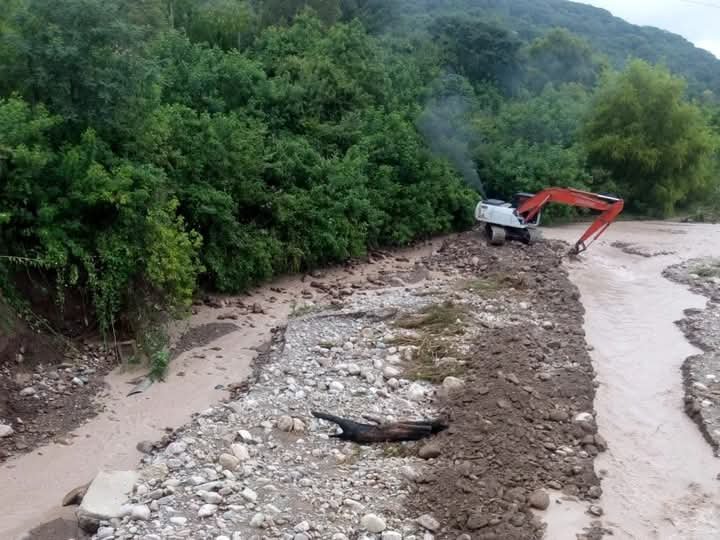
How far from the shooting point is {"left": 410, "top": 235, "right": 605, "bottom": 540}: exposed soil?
712cm

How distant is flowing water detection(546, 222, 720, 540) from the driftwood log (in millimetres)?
1963

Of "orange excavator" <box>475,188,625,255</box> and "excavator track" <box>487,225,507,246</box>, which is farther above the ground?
"orange excavator" <box>475,188,625,255</box>

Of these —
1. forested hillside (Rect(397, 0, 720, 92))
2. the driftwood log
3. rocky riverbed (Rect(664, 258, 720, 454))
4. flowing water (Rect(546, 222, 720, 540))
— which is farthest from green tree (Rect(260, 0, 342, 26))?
forested hillside (Rect(397, 0, 720, 92))

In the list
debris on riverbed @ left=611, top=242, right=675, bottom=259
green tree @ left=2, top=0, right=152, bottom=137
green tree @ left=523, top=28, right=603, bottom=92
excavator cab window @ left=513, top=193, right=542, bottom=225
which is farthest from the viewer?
green tree @ left=523, top=28, right=603, bottom=92

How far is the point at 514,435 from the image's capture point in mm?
8273

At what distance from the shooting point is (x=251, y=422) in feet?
29.3

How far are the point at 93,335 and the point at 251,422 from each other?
154 inches

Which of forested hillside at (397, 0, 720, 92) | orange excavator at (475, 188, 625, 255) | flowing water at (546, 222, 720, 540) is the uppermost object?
forested hillside at (397, 0, 720, 92)

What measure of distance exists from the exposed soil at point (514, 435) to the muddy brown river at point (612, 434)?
33 cm

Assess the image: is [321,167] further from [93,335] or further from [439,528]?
[439,528]

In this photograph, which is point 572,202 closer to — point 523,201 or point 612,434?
point 523,201

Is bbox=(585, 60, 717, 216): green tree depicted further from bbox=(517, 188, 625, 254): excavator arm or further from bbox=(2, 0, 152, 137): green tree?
bbox=(2, 0, 152, 137): green tree

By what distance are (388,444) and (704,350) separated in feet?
22.5

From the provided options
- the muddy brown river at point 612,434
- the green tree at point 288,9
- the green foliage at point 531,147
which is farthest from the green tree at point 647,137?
the muddy brown river at point 612,434
